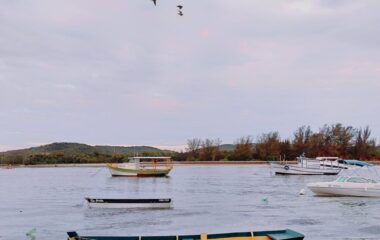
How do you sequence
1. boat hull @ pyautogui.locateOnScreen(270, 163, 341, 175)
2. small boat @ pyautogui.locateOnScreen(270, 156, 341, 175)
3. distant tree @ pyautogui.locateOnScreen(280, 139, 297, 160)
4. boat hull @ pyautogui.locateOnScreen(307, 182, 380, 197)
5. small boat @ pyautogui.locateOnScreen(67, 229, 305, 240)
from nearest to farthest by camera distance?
1. small boat @ pyautogui.locateOnScreen(67, 229, 305, 240)
2. boat hull @ pyautogui.locateOnScreen(307, 182, 380, 197)
3. boat hull @ pyautogui.locateOnScreen(270, 163, 341, 175)
4. small boat @ pyautogui.locateOnScreen(270, 156, 341, 175)
5. distant tree @ pyautogui.locateOnScreen(280, 139, 297, 160)

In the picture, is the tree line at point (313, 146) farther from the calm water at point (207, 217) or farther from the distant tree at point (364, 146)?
the calm water at point (207, 217)

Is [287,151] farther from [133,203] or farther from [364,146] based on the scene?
[133,203]

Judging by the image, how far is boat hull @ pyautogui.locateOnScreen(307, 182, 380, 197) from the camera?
54250 mm

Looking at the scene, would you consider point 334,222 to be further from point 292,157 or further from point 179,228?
point 292,157

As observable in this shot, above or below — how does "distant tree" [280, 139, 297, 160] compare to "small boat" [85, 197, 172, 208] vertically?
above

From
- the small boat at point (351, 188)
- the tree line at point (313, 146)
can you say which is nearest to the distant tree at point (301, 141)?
the tree line at point (313, 146)

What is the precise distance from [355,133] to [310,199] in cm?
14251

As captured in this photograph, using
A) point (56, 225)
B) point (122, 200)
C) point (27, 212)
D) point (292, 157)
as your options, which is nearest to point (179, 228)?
point (56, 225)

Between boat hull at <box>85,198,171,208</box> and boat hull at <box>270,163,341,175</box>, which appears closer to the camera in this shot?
boat hull at <box>85,198,171,208</box>

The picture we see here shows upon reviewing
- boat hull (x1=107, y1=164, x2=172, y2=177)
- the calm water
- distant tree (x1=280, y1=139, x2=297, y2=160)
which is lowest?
the calm water

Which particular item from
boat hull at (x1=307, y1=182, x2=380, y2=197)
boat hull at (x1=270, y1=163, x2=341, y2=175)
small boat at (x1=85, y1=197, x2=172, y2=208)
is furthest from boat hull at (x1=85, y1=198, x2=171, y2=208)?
boat hull at (x1=270, y1=163, x2=341, y2=175)

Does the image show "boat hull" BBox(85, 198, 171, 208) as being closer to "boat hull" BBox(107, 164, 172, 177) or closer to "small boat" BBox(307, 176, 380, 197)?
"small boat" BBox(307, 176, 380, 197)

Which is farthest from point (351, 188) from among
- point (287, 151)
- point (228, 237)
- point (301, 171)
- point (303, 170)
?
point (287, 151)

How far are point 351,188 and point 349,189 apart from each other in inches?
8.9
